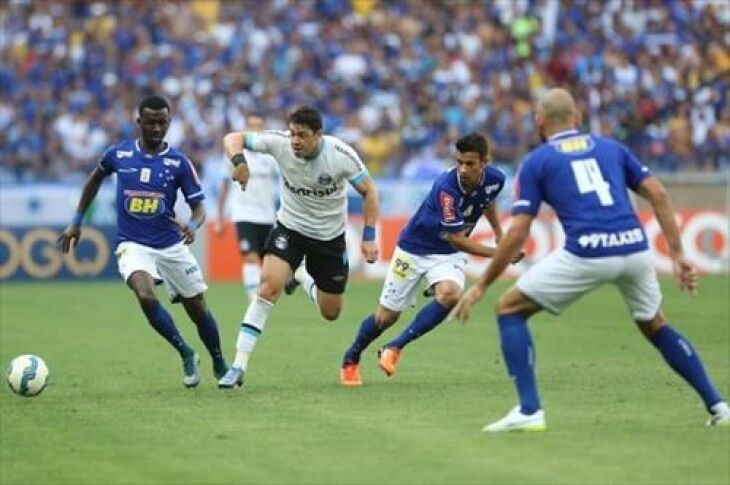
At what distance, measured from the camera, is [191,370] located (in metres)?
13.6

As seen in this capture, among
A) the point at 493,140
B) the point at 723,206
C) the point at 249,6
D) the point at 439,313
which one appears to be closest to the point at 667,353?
the point at 439,313

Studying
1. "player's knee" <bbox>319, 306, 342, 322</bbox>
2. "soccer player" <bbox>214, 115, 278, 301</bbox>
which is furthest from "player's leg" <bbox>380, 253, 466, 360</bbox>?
"soccer player" <bbox>214, 115, 278, 301</bbox>

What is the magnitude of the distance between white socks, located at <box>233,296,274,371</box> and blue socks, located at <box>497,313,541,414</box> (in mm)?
3425

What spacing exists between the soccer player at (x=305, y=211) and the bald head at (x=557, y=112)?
128 inches

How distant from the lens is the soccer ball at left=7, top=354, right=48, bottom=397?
13.0 m

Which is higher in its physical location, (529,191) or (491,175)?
(529,191)

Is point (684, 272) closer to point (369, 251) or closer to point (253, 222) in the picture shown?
point (369, 251)

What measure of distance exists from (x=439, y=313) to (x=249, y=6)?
2143 cm

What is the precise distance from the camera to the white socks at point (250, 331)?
13.3 metres

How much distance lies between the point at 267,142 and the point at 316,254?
3.53ft

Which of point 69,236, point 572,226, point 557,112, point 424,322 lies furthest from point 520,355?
point 69,236

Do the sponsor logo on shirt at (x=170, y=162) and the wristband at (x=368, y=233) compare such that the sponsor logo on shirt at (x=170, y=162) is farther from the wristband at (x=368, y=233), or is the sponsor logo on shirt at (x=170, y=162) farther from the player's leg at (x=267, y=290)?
the wristband at (x=368, y=233)

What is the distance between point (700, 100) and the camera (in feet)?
105

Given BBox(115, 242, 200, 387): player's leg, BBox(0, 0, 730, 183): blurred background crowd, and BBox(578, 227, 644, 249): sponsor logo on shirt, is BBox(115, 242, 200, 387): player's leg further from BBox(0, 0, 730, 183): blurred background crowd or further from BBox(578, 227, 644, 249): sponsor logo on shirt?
BBox(0, 0, 730, 183): blurred background crowd
